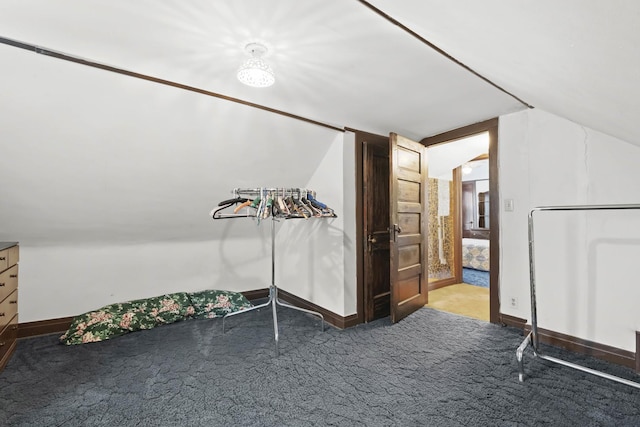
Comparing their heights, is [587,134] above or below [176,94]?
below

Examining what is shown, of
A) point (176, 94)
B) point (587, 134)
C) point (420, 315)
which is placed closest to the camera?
point (176, 94)

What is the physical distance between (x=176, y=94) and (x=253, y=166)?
0.95 metres

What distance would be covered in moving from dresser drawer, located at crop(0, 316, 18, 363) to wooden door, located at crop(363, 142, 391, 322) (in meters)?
2.86

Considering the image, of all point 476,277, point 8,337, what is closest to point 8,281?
point 8,337

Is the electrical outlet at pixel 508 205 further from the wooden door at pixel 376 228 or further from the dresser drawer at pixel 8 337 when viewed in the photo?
the dresser drawer at pixel 8 337

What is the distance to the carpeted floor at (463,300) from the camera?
3238 millimetres

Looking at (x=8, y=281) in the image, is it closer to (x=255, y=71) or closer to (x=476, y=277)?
(x=255, y=71)

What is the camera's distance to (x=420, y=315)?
310 centimetres

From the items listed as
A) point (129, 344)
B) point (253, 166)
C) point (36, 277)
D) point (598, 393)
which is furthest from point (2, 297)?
point (598, 393)

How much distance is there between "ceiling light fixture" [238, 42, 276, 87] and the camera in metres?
1.57

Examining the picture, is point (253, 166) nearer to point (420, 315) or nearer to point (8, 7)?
point (8, 7)

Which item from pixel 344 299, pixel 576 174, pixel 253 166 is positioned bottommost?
pixel 344 299

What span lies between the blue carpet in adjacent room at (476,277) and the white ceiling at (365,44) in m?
3.24

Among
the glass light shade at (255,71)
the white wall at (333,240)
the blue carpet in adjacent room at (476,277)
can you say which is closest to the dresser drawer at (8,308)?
the glass light shade at (255,71)
